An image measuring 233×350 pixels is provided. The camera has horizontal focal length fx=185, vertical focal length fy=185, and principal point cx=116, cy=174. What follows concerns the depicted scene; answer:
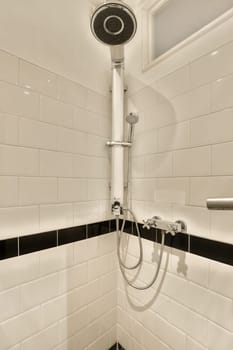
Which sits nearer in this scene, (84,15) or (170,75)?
(170,75)

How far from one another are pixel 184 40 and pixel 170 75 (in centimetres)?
16

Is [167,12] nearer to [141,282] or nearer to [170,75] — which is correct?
[170,75]

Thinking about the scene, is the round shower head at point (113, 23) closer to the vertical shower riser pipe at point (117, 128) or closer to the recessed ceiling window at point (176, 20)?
the vertical shower riser pipe at point (117, 128)

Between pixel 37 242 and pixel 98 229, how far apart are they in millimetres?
371

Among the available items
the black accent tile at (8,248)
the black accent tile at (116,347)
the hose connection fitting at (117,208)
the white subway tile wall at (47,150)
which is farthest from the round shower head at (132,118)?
the black accent tile at (116,347)

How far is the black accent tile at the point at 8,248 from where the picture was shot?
77 centimetres

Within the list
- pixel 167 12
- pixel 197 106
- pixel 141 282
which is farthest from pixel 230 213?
pixel 167 12

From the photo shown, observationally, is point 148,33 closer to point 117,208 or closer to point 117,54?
point 117,54

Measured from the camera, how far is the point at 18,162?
81cm

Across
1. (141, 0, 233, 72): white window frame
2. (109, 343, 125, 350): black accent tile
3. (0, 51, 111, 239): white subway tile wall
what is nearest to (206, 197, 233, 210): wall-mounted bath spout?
(0, 51, 111, 239): white subway tile wall

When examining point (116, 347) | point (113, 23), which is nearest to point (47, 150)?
point (113, 23)

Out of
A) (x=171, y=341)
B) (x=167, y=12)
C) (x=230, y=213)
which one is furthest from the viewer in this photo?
(x=167, y=12)

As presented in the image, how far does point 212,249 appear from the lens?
79 cm

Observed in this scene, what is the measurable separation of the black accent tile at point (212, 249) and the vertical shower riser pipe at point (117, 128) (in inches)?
15.9
